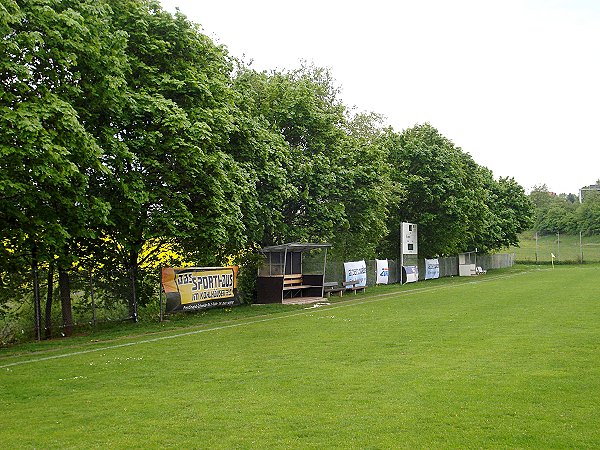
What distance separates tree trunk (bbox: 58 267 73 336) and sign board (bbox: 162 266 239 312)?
3.80 m

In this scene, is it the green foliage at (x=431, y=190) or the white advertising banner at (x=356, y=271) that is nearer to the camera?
the white advertising banner at (x=356, y=271)

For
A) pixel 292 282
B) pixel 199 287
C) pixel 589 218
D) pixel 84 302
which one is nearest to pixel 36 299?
pixel 84 302

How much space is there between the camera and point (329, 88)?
6231 centimetres

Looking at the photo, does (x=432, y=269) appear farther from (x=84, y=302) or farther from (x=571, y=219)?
(x=571, y=219)

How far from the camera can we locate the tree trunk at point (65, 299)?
21281 mm

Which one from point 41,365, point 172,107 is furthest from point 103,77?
point 41,365

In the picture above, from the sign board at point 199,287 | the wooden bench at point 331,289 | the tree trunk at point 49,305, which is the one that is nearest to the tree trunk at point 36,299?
the tree trunk at point 49,305

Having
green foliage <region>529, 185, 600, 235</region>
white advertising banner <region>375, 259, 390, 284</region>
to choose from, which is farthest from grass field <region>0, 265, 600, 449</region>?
green foliage <region>529, 185, 600, 235</region>

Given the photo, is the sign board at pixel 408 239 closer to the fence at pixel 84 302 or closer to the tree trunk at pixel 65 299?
the fence at pixel 84 302

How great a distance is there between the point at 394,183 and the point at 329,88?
14.0 meters

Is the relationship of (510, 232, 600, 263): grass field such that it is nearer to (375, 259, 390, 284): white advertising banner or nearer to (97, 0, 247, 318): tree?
(375, 259, 390, 284): white advertising banner

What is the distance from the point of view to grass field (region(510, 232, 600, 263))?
97.9m

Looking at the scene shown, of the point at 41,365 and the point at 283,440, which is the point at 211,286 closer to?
the point at 41,365

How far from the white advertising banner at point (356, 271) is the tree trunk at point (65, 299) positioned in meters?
20.8
